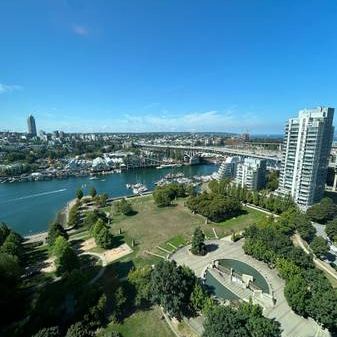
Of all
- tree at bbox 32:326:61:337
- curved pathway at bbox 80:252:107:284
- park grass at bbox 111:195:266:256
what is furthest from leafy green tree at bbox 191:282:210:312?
curved pathway at bbox 80:252:107:284

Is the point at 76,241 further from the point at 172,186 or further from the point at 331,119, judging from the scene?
the point at 331,119

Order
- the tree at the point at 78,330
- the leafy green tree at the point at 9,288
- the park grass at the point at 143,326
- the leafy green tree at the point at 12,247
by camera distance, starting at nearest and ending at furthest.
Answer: the tree at the point at 78,330 < the park grass at the point at 143,326 < the leafy green tree at the point at 9,288 < the leafy green tree at the point at 12,247

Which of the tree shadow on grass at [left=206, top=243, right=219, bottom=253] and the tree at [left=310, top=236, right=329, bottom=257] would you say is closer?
the tree at [left=310, top=236, right=329, bottom=257]

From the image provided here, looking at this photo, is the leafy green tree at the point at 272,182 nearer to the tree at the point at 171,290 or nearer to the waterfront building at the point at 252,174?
the waterfront building at the point at 252,174

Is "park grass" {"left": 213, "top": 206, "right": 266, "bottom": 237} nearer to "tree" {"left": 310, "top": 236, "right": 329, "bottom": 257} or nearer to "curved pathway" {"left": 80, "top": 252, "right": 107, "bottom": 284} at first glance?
"tree" {"left": 310, "top": 236, "right": 329, "bottom": 257}

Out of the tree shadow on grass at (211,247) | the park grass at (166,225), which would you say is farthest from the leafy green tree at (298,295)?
the park grass at (166,225)

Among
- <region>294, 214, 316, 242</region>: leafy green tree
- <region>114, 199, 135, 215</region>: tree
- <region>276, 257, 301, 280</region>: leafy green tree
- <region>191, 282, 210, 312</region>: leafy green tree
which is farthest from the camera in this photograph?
<region>114, 199, 135, 215</region>: tree

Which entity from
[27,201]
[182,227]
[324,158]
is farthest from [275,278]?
[27,201]
